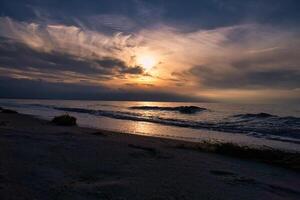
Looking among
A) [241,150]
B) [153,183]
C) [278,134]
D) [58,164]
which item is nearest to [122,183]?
[153,183]

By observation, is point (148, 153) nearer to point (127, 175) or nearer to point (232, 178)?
point (127, 175)

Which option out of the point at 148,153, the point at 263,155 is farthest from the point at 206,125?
the point at 148,153

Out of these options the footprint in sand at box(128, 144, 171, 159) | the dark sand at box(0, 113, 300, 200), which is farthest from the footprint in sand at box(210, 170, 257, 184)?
the footprint in sand at box(128, 144, 171, 159)

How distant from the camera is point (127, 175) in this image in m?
5.28

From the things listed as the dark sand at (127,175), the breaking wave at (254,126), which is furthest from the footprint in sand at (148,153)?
the breaking wave at (254,126)

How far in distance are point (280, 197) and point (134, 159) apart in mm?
3144

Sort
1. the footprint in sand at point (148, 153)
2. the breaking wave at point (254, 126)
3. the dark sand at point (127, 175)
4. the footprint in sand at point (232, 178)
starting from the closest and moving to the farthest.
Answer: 1. the dark sand at point (127, 175)
2. the footprint in sand at point (232, 178)
3. the footprint in sand at point (148, 153)
4. the breaking wave at point (254, 126)

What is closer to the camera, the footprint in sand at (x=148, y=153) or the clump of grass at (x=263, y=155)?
the footprint in sand at (x=148, y=153)

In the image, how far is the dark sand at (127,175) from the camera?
14.1 feet

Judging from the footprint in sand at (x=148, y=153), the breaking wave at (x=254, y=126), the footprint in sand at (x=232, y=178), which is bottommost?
the footprint in sand at (x=232, y=178)

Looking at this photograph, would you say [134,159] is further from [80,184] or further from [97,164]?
[80,184]

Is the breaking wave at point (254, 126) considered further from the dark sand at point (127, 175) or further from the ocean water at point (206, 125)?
the dark sand at point (127, 175)

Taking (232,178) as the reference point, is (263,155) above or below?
above

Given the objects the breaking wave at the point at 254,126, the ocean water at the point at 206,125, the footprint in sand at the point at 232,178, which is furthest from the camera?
the breaking wave at the point at 254,126
